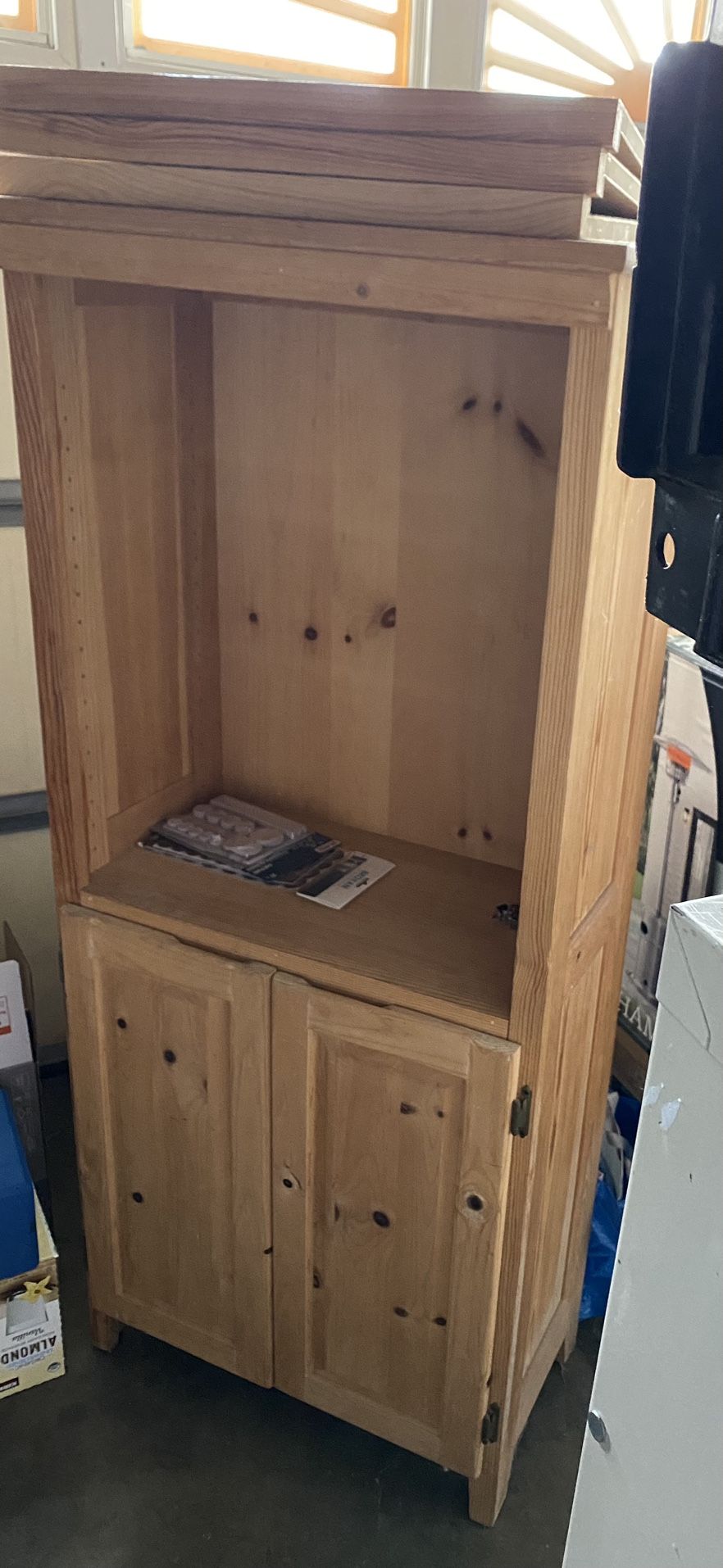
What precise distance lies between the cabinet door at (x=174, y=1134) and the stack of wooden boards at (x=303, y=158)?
0.86 m

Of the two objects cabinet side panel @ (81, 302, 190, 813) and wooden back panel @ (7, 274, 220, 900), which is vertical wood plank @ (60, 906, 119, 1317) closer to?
wooden back panel @ (7, 274, 220, 900)

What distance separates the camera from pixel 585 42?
2.16 metres

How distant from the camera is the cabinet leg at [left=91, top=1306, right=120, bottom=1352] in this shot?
73.5 inches

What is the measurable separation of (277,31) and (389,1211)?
193 cm

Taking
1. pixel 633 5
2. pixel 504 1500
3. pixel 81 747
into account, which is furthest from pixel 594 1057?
pixel 633 5

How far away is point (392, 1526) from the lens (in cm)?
164

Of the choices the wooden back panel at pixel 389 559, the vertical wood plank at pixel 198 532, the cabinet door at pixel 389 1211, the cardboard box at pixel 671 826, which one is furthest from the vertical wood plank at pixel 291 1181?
the cardboard box at pixel 671 826

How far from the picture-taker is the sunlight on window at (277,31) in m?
2.01

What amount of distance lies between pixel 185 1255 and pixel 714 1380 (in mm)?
1257

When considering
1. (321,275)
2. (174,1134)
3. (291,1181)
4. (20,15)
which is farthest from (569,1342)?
(20,15)

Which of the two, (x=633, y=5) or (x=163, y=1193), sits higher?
(x=633, y=5)

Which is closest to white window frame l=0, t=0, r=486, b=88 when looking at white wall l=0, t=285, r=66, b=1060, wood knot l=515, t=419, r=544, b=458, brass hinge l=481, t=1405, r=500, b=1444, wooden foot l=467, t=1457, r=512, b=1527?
white wall l=0, t=285, r=66, b=1060

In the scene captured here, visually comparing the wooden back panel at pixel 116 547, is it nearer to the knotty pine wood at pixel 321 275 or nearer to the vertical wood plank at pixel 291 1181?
the knotty pine wood at pixel 321 275

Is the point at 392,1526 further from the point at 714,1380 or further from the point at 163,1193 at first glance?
the point at 714,1380
